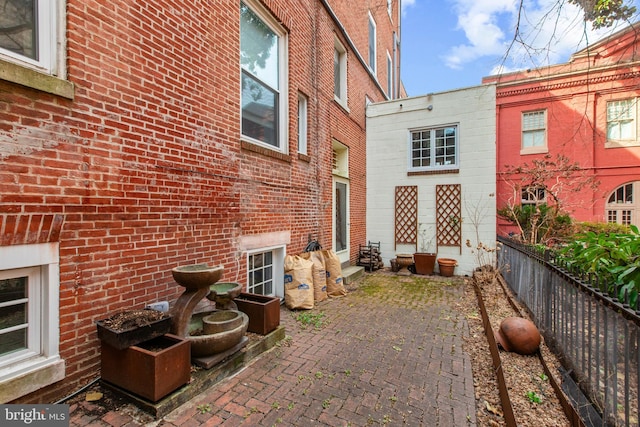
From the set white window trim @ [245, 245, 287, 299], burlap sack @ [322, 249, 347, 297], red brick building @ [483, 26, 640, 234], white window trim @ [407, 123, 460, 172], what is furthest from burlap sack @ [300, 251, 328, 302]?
red brick building @ [483, 26, 640, 234]

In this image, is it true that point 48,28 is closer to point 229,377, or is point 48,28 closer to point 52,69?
point 52,69

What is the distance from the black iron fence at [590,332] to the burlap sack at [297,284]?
11.3 ft

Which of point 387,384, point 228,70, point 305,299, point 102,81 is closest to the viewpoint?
point 102,81

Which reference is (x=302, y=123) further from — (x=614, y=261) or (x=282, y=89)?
(x=614, y=261)

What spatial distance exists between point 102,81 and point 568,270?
5.00 meters

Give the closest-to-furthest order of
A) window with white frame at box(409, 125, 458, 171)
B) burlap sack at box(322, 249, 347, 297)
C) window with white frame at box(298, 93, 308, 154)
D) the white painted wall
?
1. burlap sack at box(322, 249, 347, 297)
2. window with white frame at box(298, 93, 308, 154)
3. the white painted wall
4. window with white frame at box(409, 125, 458, 171)

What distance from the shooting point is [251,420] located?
2.28m

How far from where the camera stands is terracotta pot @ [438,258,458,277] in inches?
324

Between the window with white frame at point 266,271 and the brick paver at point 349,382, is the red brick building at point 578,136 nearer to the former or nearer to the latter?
the brick paver at point 349,382

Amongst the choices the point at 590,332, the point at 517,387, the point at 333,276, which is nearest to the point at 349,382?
the point at 517,387

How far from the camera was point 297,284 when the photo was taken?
5.11m

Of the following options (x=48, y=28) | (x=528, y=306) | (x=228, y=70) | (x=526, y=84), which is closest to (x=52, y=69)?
(x=48, y=28)

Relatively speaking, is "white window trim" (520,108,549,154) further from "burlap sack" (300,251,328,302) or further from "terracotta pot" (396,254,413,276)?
"burlap sack" (300,251,328,302)

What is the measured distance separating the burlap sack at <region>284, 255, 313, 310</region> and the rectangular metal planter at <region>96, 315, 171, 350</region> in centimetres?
271
